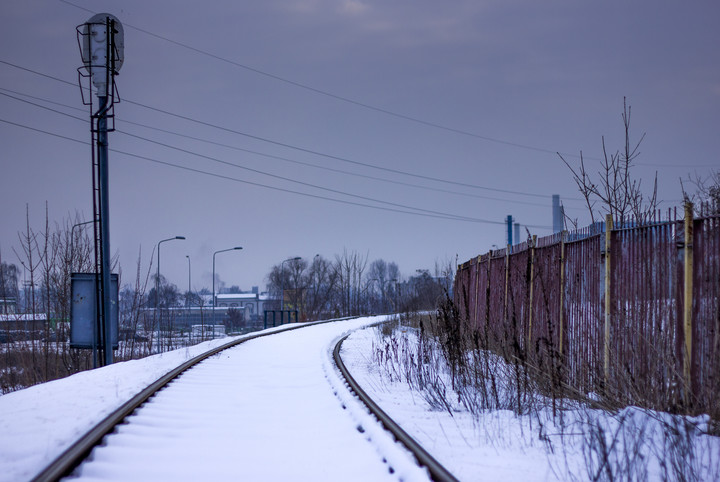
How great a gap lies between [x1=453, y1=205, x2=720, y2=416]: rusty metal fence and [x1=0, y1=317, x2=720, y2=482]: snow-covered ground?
0.81 metres

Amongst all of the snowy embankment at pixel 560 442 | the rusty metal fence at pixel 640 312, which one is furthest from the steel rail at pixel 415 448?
the rusty metal fence at pixel 640 312

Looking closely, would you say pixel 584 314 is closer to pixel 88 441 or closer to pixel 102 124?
pixel 88 441

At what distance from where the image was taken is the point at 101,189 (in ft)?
47.0

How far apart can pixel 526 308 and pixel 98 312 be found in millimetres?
9990

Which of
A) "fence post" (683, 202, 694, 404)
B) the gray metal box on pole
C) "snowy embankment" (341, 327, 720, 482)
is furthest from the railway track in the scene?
the gray metal box on pole

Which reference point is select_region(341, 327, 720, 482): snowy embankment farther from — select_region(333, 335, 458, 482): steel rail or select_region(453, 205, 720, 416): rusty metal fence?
select_region(453, 205, 720, 416): rusty metal fence

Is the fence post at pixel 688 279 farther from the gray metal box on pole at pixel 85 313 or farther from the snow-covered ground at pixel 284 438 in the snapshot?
the gray metal box on pole at pixel 85 313

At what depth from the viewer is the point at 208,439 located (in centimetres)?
565

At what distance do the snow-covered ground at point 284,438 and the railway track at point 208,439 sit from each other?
15mm

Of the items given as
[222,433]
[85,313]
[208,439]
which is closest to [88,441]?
[208,439]

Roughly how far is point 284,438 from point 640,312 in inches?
161

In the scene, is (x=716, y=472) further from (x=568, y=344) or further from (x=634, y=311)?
(x=568, y=344)

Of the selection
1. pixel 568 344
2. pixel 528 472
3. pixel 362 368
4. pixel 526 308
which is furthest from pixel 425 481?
pixel 362 368

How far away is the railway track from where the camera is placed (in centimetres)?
453
